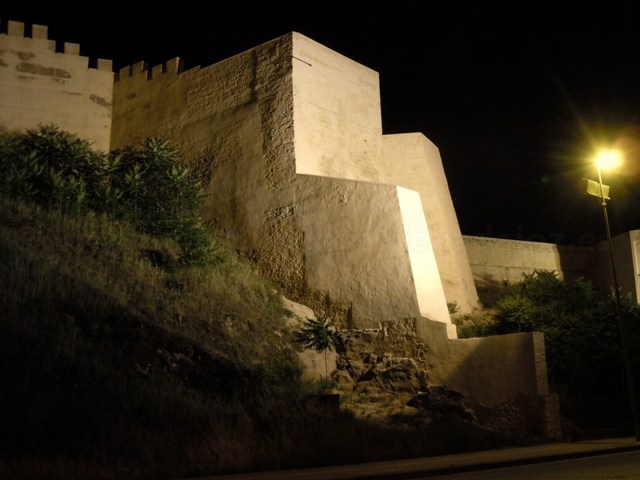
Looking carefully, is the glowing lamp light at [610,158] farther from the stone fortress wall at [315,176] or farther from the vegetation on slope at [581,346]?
the vegetation on slope at [581,346]

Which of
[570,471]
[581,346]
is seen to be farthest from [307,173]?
[570,471]

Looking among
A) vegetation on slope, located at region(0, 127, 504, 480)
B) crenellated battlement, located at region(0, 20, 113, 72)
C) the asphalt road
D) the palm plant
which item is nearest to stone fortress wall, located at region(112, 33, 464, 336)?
the palm plant

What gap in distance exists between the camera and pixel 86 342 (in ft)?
33.8

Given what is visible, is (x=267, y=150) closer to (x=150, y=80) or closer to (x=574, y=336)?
(x=150, y=80)

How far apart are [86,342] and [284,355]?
→ 3.69 m

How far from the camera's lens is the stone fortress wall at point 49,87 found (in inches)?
722

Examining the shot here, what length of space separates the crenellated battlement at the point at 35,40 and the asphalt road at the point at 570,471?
51.3 ft

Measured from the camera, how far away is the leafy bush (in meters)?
15.3

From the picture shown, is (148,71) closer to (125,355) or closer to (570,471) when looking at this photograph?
(125,355)

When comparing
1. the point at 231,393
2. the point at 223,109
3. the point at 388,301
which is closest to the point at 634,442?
the point at 388,301

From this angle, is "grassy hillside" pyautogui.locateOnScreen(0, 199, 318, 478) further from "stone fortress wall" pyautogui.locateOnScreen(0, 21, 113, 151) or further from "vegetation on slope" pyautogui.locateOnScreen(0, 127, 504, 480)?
"stone fortress wall" pyautogui.locateOnScreen(0, 21, 113, 151)

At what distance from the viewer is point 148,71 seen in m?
19.3

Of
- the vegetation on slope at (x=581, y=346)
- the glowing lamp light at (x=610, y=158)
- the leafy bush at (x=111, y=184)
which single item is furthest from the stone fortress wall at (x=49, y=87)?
the glowing lamp light at (x=610, y=158)

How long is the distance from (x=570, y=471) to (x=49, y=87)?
1597 centimetres
